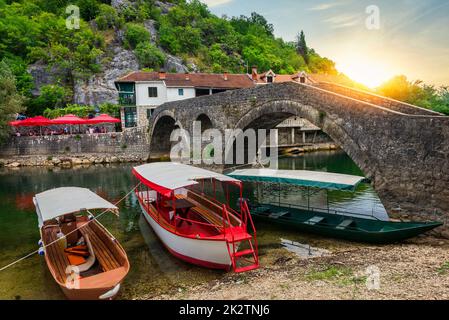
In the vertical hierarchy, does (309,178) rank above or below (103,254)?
above

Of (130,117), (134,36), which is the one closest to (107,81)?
(130,117)

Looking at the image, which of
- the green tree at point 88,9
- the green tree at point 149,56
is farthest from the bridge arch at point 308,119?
the green tree at point 88,9

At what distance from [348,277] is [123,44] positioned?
2075 inches

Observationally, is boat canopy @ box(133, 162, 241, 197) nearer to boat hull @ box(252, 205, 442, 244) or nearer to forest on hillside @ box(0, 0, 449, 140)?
boat hull @ box(252, 205, 442, 244)

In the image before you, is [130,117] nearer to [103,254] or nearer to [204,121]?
[204,121]

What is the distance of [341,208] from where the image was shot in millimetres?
14555

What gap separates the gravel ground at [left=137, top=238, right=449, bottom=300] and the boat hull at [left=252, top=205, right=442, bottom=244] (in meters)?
0.33

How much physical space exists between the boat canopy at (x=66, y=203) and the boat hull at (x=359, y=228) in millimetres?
6394

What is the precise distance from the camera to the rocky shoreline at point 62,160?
31.6 metres

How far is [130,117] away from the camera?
124ft

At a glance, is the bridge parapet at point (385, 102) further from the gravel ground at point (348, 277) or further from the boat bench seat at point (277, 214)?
the boat bench seat at point (277, 214)

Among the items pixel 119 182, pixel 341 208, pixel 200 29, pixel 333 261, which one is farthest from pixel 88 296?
pixel 200 29

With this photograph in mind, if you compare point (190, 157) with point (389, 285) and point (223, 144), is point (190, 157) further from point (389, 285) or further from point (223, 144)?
point (389, 285)

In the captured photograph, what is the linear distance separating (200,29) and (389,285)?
2561 inches
